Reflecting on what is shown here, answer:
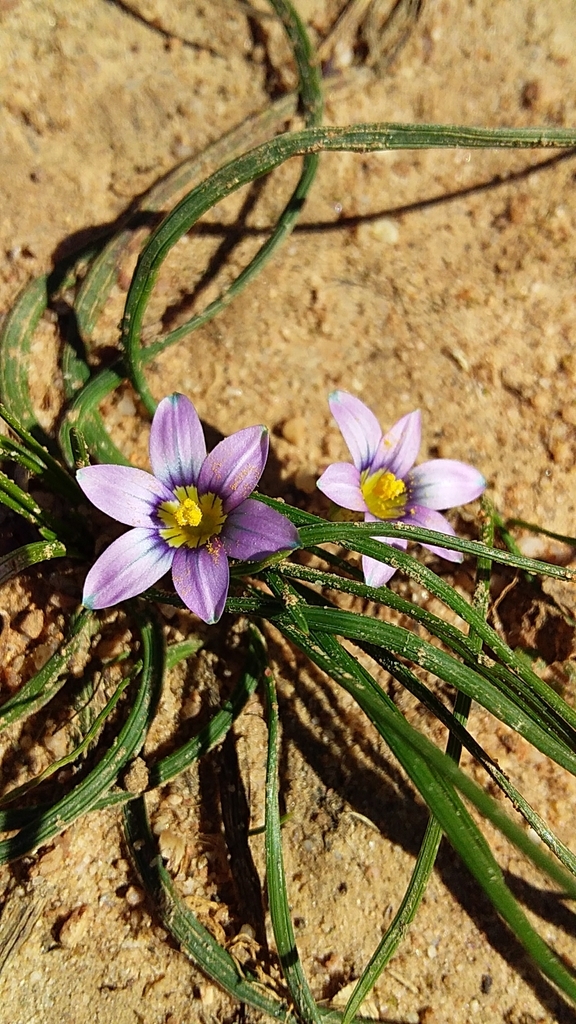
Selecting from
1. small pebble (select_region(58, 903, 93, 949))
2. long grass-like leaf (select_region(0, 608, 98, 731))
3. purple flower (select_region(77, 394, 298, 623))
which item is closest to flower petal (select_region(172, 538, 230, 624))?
purple flower (select_region(77, 394, 298, 623))

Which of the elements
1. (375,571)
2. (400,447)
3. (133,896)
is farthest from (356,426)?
(133,896)

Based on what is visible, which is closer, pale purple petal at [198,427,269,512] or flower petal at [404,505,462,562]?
pale purple petal at [198,427,269,512]

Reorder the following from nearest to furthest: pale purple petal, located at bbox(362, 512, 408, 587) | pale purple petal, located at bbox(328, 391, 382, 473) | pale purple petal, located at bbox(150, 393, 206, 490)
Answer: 1. pale purple petal, located at bbox(150, 393, 206, 490)
2. pale purple petal, located at bbox(362, 512, 408, 587)
3. pale purple petal, located at bbox(328, 391, 382, 473)

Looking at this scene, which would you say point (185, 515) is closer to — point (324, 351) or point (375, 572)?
point (375, 572)

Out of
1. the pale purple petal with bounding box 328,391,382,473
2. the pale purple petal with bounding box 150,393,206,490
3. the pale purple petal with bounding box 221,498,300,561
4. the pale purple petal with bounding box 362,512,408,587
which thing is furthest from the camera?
the pale purple petal with bounding box 328,391,382,473

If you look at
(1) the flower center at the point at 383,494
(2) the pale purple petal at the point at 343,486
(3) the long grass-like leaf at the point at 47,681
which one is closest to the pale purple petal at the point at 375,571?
(2) the pale purple petal at the point at 343,486

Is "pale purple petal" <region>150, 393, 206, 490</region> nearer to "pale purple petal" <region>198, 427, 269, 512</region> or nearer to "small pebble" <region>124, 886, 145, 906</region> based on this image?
"pale purple petal" <region>198, 427, 269, 512</region>

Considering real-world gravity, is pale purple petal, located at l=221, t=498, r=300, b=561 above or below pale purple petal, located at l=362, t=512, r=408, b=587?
above
